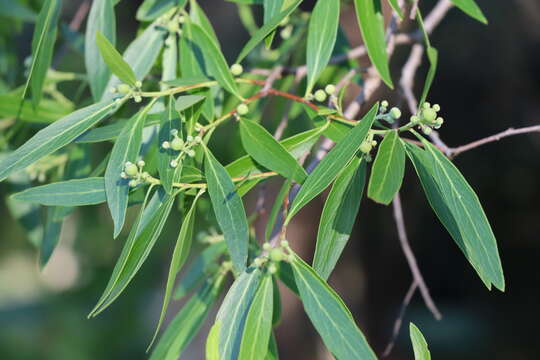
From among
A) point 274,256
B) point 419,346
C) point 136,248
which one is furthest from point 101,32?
point 419,346

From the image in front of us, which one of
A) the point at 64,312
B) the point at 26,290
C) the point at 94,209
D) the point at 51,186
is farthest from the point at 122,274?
the point at 26,290

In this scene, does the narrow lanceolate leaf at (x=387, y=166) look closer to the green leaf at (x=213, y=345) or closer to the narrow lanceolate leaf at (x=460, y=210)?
the narrow lanceolate leaf at (x=460, y=210)

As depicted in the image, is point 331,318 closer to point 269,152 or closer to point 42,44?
point 269,152

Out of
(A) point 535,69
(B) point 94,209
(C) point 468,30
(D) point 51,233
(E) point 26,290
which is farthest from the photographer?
(E) point 26,290

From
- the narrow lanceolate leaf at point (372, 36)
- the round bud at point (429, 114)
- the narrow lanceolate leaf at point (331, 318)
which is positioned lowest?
the narrow lanceolate leaf at point (331, 318)

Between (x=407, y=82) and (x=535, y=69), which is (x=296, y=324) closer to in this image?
(x=535, y=69)

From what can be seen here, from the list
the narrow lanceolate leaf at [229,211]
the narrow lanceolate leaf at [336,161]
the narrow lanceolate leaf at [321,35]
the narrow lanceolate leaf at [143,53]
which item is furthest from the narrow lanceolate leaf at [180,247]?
the narrow lanceolate leaf at [143,53]

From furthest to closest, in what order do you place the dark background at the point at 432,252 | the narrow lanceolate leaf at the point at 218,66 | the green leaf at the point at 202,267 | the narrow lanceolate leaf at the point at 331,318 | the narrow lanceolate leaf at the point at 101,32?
the dark background at the point at 432,252 < the green leaf at the point at 202,267 < the narrow lanceolate leaf at the point at 101,32 < the narrow lanceolate leaf at the point at 218,66 < the narrow lanceolate leaf at the point at 331,318
